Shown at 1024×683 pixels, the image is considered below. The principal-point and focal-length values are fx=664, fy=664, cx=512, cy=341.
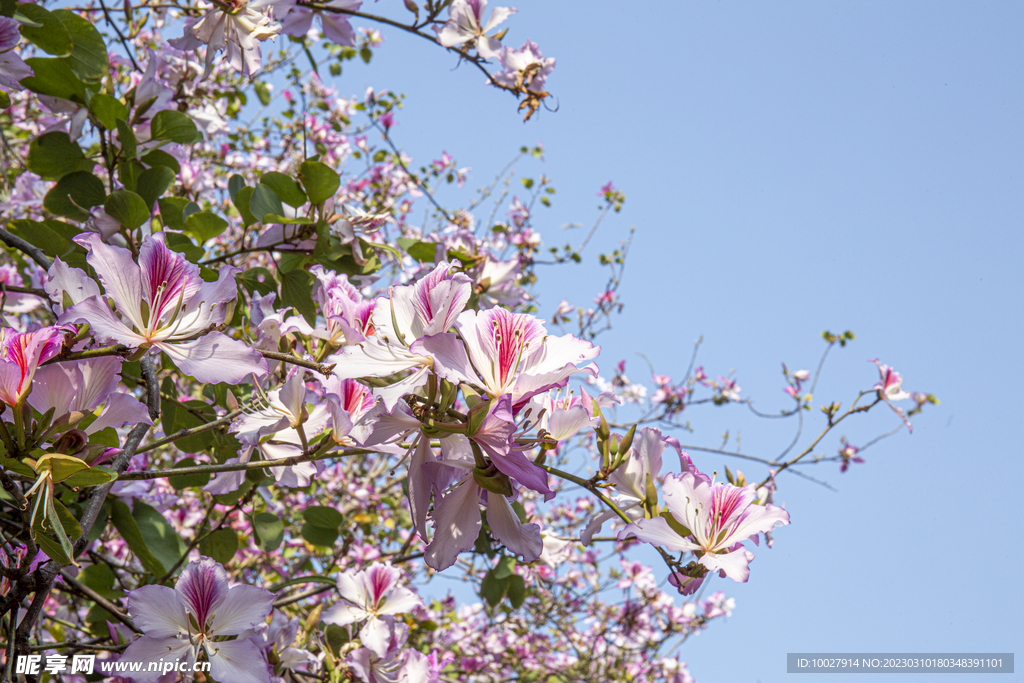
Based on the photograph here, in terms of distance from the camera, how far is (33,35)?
1328 millimetres

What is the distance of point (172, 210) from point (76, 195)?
189mm

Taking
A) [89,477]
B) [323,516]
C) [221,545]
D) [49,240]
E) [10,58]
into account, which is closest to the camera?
[89,477]

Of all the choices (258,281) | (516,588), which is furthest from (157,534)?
(516,588)

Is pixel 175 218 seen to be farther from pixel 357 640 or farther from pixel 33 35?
pixel 357 640

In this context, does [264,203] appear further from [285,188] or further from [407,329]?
[407,329]

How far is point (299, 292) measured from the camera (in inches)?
61.1

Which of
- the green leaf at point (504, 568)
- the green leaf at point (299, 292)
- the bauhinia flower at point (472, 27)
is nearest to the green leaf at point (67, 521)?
the green leaf at point (299, 292)

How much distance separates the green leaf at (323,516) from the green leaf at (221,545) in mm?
194

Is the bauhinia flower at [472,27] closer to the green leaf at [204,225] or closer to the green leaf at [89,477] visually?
the green leaf at [204,225]

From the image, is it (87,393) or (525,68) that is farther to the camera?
(525,68)

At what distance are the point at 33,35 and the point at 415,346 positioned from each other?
119 centimetres

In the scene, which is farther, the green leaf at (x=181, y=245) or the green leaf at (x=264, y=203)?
the green leaf at (x=264, y=203)

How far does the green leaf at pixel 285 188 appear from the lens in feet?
4.72

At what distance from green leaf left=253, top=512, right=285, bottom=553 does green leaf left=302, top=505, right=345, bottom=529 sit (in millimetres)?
91
